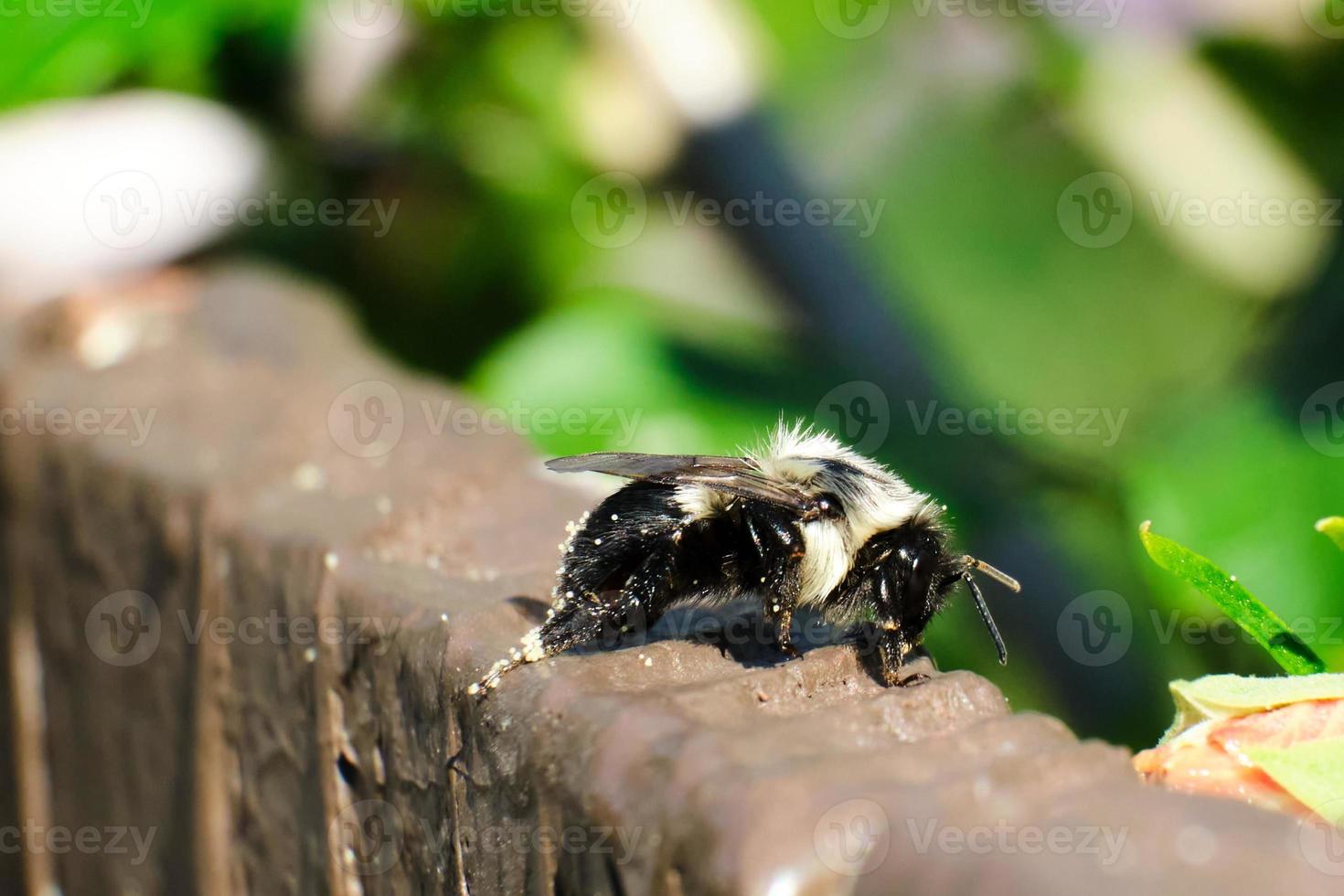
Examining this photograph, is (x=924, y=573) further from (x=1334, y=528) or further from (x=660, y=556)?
(x=1334, y=528)

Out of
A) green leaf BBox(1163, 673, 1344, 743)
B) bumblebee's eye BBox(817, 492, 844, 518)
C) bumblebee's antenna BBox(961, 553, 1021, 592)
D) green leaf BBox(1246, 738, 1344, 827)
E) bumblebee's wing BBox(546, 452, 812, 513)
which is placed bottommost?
green leaf BBox(1246, 738, 1344, 827)

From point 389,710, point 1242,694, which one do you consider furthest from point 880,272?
point 1242,694

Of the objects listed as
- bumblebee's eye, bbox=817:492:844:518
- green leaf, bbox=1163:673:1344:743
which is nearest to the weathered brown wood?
green leaf, bbox=1163:673:1344:743

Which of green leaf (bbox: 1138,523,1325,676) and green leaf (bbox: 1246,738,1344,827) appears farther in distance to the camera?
green leaf (bbox: 1138,523,1325,676)

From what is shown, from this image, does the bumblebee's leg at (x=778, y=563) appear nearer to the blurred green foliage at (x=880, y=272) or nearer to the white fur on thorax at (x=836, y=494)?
the white fur on thorax at (x=836, y=494)

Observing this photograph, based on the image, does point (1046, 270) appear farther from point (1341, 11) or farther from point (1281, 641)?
point (1281, 641)

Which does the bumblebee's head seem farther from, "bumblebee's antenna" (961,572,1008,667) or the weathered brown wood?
the weathered brown wood

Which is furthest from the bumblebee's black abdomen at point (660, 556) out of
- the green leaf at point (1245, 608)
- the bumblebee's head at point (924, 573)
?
the green leaf at point (1245, 608)
